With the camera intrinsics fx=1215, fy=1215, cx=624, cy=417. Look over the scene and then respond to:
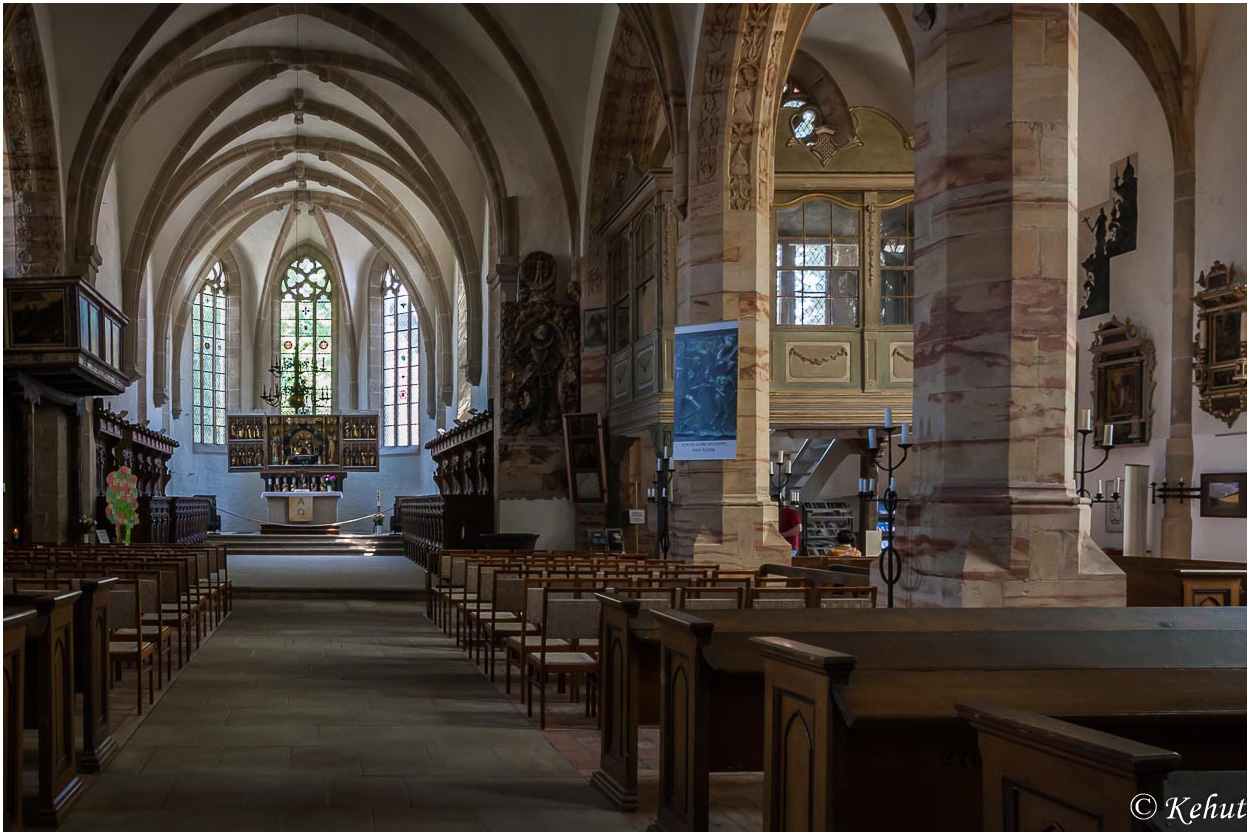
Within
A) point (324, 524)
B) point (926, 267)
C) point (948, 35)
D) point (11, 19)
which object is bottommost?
point (324, 524)

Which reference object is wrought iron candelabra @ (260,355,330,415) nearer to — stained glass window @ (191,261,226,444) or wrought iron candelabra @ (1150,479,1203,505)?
stained glass window @ (191,261,226,444)

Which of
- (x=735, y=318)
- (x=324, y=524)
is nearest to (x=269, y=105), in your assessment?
(x=324, y=524)

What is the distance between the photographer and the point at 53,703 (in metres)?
4.71

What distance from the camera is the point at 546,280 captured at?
19.6 metres

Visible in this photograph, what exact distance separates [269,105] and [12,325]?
35.9 ft

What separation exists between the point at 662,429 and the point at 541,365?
15.7 feet

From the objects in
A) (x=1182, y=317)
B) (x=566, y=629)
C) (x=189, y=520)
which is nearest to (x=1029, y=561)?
(x=566, y=629)

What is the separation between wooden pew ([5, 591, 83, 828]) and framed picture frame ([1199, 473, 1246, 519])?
447 inches

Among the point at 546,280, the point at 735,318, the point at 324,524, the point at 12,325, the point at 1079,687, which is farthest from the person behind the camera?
the point at 324,524

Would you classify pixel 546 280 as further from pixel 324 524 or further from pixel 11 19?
pixel 324 524

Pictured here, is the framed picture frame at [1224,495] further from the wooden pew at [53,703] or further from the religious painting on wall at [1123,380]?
the wooden pew at [53,703]

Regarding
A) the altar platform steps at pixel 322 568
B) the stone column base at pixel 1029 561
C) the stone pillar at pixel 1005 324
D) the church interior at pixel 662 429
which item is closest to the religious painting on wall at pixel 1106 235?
the church interior at pixel 662 429

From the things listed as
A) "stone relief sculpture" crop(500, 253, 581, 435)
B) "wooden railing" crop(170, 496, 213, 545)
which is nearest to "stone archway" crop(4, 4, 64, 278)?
"wooden railing" crop(170, 496, 213, 545)

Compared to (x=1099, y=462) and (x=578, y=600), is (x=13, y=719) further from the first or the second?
(x=1099, y=462)
